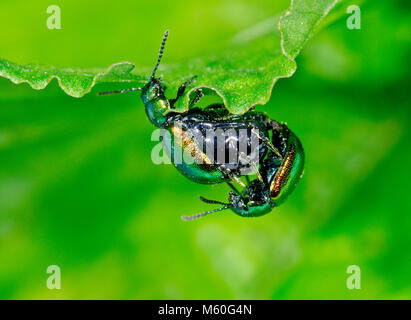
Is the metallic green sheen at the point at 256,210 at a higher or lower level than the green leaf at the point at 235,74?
lower

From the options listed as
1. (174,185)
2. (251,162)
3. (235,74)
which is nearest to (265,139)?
(251,162)

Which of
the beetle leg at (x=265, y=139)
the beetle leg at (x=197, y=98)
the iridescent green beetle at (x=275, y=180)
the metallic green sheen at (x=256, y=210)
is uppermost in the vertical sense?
the beetle leg at (x=197, y=98)

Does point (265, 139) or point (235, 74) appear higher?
point (235, 74)

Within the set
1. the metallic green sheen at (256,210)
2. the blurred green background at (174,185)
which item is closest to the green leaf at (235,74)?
the metallic green sheen at (256,210)

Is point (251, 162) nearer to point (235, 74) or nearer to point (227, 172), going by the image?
point (227, 172)

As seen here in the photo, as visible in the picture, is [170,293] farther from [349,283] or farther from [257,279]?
[349,283]

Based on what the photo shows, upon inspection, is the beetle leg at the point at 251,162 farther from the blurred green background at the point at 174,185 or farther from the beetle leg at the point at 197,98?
the blurred green background at the point at 174,185
